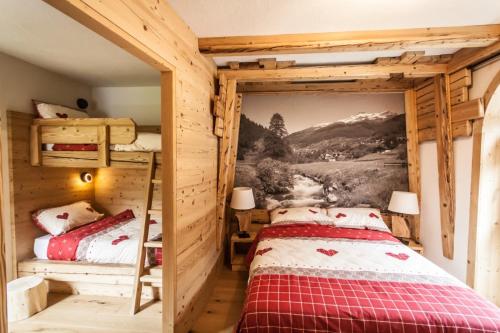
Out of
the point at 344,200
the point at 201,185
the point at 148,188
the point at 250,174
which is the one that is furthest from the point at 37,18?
the point at 344,200

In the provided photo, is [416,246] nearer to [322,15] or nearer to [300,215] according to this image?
[300,215]

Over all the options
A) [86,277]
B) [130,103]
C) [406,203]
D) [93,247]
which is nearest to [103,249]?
[93,247]

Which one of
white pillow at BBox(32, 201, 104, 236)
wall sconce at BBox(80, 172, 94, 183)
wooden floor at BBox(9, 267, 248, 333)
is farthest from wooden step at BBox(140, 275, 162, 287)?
wall sconce at BBox(80, 172, 94, 183)

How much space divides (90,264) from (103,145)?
123 centimetres

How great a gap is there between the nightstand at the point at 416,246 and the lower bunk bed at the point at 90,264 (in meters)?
2.82

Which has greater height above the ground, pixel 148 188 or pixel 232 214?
pixel 148 188

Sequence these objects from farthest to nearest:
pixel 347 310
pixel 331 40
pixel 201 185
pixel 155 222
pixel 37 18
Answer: pixel 155 222 < pixel 201 185 < pixel 331 40 < pixel 37 18 < pixel 347 310

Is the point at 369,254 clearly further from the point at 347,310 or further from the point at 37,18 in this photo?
the point at 37,18

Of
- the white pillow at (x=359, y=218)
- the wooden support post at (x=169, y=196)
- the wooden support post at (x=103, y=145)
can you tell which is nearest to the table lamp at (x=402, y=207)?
the white pillow at (x=359, y=218)

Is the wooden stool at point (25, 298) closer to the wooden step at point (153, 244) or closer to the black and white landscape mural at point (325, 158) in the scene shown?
the wooden step at point (153, 244)

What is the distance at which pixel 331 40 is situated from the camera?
2.00 meters

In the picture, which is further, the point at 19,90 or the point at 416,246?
the point at 416,246

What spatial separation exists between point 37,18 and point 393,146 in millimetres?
3761

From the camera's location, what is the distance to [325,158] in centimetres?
316
